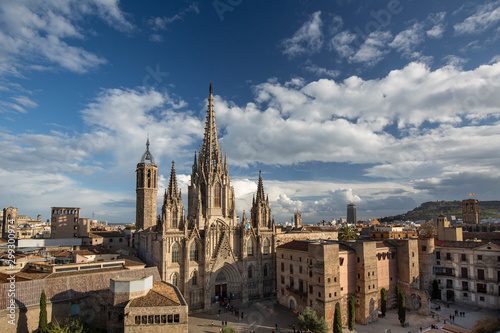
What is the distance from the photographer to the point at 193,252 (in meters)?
48.0

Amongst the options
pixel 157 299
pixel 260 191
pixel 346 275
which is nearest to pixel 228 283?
pixel 260 191

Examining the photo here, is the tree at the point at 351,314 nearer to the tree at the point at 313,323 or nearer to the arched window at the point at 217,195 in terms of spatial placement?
the tree at the point at 313,323

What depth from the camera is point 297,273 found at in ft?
151

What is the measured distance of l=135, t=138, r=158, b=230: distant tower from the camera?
2383 inches

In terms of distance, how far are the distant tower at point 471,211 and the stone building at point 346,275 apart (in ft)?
258

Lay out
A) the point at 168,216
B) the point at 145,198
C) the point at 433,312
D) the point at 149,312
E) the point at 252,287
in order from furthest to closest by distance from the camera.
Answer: the point at 145,198, the point at 252,287, the point at 168,216, the point at 433,312, the point at 149,312

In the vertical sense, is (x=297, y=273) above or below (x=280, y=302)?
above

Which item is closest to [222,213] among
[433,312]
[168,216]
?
[168,216]

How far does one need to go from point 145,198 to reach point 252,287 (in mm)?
27160

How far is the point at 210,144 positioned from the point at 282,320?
103ft

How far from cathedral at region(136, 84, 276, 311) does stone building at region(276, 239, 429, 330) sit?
16.5ft

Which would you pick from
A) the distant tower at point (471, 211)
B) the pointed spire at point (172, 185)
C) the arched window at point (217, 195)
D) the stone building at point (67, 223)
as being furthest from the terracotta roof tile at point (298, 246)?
the distant tower at point (471, 211)

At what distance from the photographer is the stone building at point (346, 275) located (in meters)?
39.3

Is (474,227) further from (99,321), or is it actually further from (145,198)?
(99,321)
